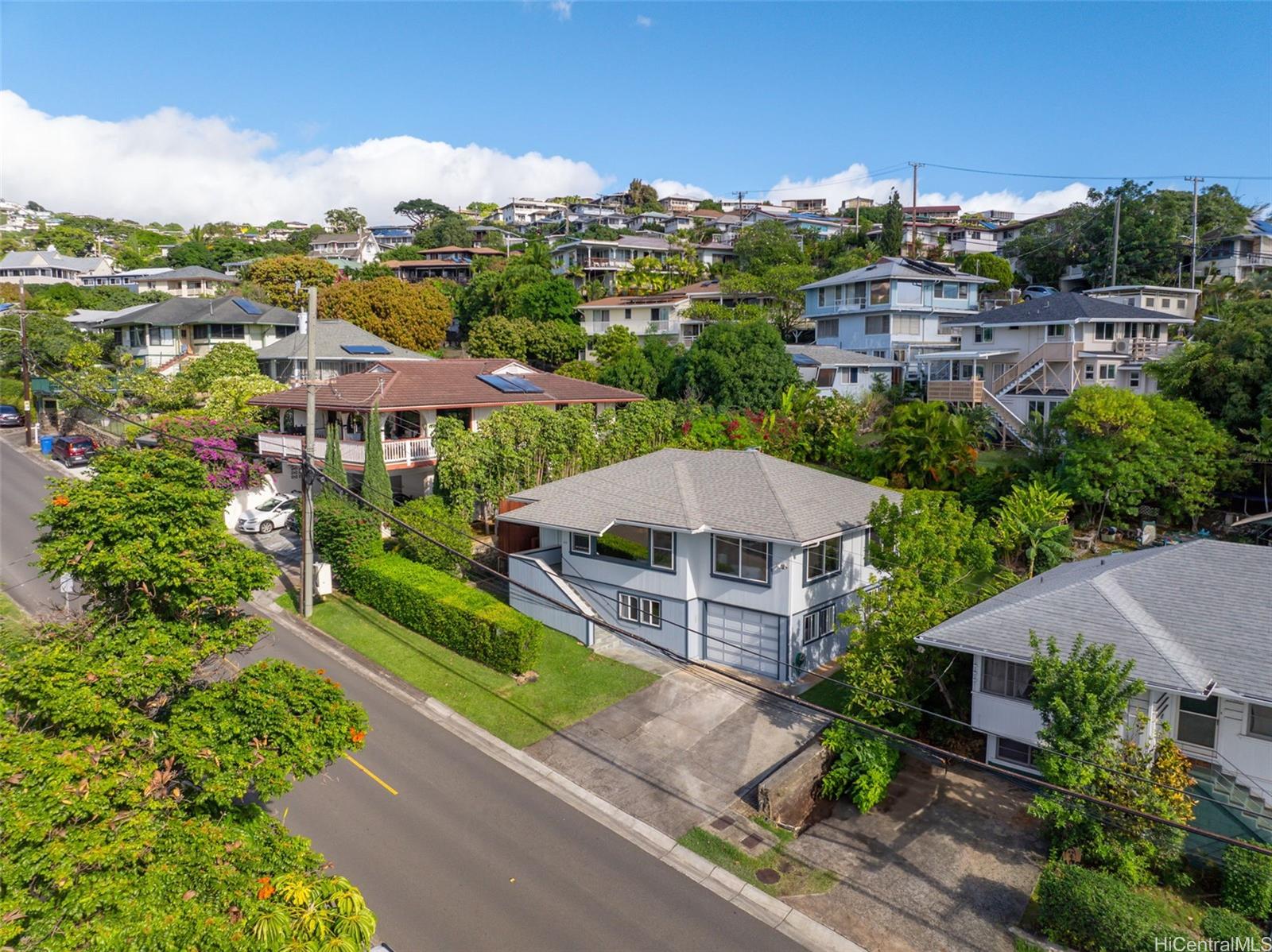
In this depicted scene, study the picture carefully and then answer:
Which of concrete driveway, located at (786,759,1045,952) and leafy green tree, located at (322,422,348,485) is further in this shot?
leafy green tree, located at (322,422,348,485)

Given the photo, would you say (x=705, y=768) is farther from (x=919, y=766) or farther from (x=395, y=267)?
(x=395, y=267)

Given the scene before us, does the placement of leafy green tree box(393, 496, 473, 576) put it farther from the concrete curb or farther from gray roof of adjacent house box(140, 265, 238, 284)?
gray roof of adjacent house box(140, 265, 238, 284)

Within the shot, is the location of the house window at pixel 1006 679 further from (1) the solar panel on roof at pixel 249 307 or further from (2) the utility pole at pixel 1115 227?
(2) the utility pole at pixel 1115 227

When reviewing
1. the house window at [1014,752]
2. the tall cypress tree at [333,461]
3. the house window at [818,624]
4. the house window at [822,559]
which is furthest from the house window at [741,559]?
the tall cypress tree at [333,461]

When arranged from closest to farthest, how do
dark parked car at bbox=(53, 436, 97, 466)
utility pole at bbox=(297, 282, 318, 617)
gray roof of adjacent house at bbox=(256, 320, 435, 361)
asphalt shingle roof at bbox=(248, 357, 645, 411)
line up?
utility pole at bbox=(297, 282, 318, 617), asphalt shingle roof at bbox=(248, 357, 645, 411), dark parked car at bbox=(53, 436, 97, 466), gray roof of adjacent house at bbox=(256, 320, 435, 361)

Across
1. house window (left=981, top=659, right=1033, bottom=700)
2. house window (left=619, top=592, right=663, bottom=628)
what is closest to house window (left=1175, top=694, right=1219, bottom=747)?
house window (left=981, top=659, right=1033, bottom=700)

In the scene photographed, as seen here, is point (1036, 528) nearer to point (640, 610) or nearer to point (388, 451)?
point (640, 610)

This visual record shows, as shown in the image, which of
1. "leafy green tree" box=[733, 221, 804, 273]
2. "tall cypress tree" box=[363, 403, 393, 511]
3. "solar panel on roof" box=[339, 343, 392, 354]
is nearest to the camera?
"tall cypress tree" box=[363, 403, 393, 511]
